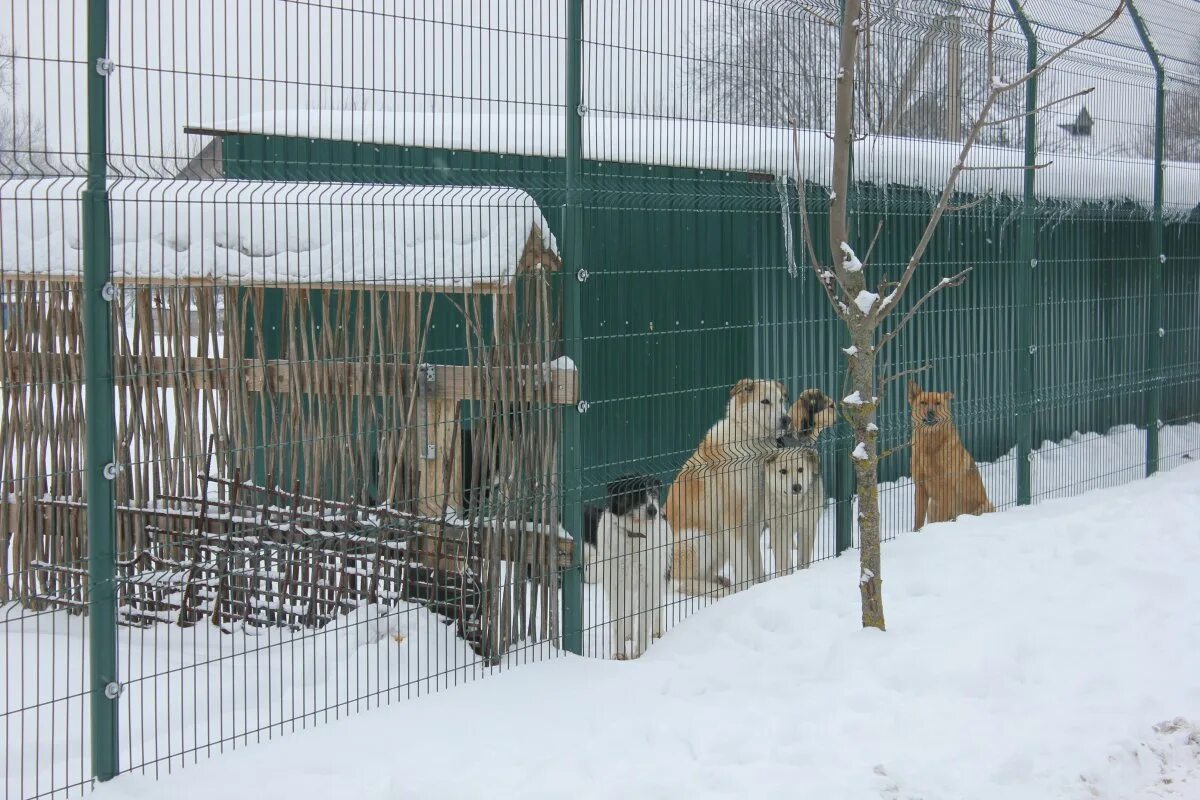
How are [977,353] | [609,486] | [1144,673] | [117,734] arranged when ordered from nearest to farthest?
1. [117,734]
2. [1144,673]
3. [609,486]
4. [977,353]

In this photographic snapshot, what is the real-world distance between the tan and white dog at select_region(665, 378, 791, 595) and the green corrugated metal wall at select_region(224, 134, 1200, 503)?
0.16 metres

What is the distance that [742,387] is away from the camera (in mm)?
6641

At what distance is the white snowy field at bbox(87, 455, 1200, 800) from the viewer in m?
4.29

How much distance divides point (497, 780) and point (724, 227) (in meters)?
3.50

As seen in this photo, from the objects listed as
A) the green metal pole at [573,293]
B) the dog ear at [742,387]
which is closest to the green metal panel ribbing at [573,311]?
the green metal pole at [573,293]

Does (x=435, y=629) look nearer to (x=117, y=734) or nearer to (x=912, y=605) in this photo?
(x=117, y=734)

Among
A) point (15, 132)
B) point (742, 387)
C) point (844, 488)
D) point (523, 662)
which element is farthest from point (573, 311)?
point (844, 488)

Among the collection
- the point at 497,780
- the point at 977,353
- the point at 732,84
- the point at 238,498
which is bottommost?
the point at 497,780

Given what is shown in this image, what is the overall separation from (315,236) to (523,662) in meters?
2.13

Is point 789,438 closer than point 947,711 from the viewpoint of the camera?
No

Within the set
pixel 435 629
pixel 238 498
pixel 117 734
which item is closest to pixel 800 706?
pixel 435 629

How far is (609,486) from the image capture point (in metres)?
5.81

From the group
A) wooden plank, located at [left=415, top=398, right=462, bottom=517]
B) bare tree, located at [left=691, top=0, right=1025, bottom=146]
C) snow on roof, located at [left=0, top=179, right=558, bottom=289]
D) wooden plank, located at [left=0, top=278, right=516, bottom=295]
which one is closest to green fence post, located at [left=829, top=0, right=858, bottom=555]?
bare tree, located at [left=691, top=0, right=1025, bottom=146]

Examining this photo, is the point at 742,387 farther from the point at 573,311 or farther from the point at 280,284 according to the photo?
the point at 280,284
